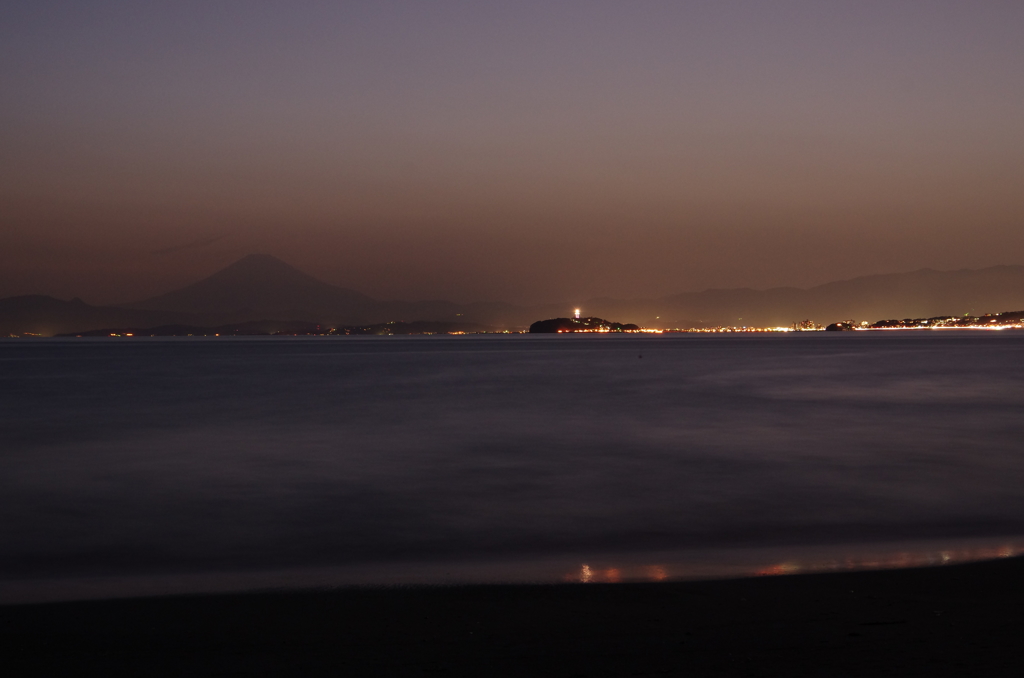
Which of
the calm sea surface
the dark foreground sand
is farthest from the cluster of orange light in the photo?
the dark foreground sand

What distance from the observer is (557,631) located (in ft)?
19.5

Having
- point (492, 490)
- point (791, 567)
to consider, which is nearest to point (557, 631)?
point (791, 567)

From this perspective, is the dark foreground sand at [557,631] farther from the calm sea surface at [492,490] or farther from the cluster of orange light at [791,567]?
the calm sea surface at [492,490]

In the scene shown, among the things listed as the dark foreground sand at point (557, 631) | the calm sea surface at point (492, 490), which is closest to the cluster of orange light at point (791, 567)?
the calm sea surface at point (492, 490)

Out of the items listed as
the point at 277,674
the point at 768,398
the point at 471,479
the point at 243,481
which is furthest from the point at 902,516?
the point at 768,398

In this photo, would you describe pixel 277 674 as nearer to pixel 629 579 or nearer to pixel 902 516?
pixel 629 579

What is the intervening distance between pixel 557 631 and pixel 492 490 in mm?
8202

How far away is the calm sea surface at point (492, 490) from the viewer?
29.2 ft

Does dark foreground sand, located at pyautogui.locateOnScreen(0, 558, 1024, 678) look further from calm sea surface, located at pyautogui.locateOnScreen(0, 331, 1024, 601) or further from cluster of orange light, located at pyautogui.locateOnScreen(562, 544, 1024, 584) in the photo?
calm sea surface, located at pyautogui.locateOnScreen(0, 331, 1024, 601)

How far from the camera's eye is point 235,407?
32.4 meters

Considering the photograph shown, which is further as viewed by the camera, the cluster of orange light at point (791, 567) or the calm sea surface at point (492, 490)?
the calm sea surface at point (492, 490)

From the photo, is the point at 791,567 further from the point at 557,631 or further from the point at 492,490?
the point at 492,490

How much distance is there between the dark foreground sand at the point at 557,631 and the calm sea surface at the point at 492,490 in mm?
898

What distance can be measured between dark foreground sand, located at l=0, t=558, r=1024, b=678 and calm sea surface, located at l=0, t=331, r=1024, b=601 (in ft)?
2.95
